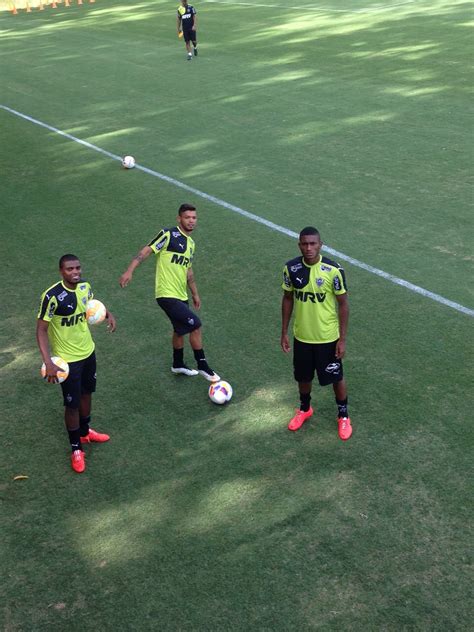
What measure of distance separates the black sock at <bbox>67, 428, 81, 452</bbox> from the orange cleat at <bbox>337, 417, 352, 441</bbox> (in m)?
2.61

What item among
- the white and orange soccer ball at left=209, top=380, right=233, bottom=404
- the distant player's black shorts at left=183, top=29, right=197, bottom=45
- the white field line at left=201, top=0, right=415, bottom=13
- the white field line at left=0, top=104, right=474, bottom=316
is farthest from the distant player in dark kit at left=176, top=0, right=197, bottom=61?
the white and orange soccer ball at left=209, top=380, right=233, bottom=404

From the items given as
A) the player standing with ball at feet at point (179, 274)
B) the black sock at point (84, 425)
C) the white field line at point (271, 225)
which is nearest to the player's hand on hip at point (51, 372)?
the black sock at point (84, 425)

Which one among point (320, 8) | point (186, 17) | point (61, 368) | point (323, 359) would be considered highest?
point (186, 17)

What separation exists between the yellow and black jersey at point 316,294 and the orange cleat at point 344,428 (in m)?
0.88

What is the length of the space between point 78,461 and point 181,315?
2.03m

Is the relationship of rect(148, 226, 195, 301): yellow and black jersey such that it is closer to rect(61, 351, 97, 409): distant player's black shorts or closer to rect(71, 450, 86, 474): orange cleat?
rect(61, 351, 97, 409): distant player's black shorts

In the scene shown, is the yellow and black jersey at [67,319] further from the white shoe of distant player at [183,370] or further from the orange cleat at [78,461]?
the white shoe of distant player at [183,370]

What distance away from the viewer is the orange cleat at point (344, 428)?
7797mm

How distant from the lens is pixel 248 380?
29.5ft

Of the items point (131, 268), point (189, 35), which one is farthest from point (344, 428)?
point (189, 35)

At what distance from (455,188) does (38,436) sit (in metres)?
8.84

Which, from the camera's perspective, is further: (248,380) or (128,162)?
(128,162)

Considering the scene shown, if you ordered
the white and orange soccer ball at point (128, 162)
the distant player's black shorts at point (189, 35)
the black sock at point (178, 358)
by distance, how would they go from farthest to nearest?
the distant player's black shorts at point (189, 35) → the white and orange soccer ball at point (128, 162) → the black sock at point (178, 358)

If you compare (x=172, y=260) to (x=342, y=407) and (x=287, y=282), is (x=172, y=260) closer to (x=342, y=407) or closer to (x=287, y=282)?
(x=287, y=282)
